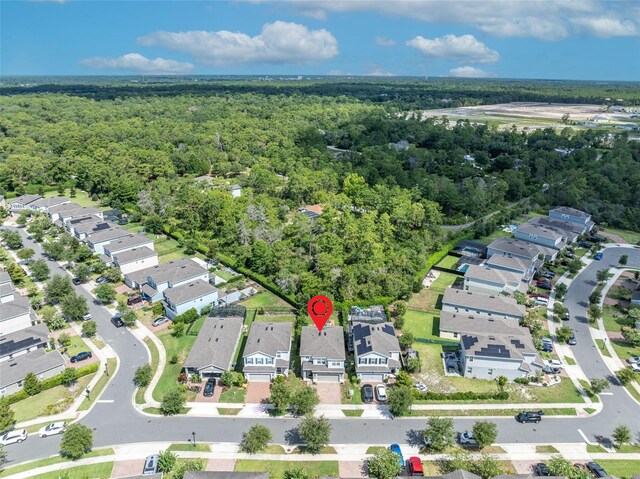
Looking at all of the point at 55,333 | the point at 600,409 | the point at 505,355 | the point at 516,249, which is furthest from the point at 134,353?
the point at 516,249

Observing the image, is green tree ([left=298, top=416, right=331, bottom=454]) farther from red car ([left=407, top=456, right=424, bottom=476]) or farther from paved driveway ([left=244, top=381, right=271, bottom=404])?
paved driveway ([left=244, top=381, right=271, bottom=404])

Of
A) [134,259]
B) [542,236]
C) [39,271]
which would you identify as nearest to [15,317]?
[39,271]

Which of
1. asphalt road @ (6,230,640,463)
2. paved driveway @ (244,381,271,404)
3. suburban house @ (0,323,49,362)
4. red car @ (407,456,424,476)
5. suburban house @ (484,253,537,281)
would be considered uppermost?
suburban house @ (484,253,537,281)

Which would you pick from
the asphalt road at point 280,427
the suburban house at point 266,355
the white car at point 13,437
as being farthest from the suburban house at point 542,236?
the white car at point 13,437

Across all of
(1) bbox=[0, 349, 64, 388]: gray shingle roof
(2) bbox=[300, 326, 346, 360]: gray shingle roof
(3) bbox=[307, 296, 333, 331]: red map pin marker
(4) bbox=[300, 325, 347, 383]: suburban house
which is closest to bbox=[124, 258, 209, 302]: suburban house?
(1) bbox=[0, 349, 64, 388]: gray shingle roof

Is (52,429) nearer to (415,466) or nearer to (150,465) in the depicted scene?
(150,465)

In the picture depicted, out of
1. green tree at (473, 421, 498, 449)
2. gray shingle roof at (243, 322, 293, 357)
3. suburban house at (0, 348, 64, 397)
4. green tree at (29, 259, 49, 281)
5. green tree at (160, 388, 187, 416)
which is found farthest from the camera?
green tree at (29, 259, 49, 281)

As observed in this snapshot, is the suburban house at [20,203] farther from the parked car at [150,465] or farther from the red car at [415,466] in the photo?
the red car at [415,466]
